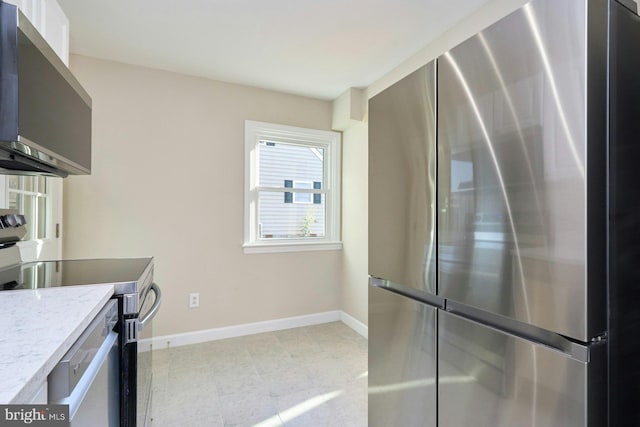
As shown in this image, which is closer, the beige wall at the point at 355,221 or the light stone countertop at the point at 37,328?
the light stone countertop at the point at 37,328

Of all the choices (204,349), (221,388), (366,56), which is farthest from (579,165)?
(204,349)

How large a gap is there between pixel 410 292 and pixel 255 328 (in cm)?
226

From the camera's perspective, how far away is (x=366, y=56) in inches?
99.2

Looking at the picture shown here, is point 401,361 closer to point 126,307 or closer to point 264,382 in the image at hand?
point 126,307

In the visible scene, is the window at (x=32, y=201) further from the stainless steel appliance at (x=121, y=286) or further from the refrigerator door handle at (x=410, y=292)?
the refrigerator door handle at (x=410, y=292)

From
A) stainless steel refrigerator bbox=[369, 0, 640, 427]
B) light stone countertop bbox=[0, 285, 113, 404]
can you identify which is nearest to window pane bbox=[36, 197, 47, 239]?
light stone countertop bbox=[0, 285, 113, 404]

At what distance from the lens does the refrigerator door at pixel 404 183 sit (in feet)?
3.96

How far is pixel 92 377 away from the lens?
2.70 feet

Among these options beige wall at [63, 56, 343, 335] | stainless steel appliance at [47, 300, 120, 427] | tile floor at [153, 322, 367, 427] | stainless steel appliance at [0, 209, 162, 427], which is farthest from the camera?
beige wall at [63, 56, 343, 335]

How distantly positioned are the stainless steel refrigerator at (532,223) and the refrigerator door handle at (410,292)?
17 millimetres

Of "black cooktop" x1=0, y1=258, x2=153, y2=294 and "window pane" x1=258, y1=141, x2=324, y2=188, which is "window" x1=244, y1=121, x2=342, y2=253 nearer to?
"window pane" x1=258, y1=141, x2=324, y2=188

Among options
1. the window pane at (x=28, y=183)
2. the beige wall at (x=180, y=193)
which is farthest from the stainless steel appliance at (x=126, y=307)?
the beige wall at (x=180, y=193)

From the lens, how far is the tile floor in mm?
1853

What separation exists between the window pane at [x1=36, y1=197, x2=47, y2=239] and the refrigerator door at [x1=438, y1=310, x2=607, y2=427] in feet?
8.22
